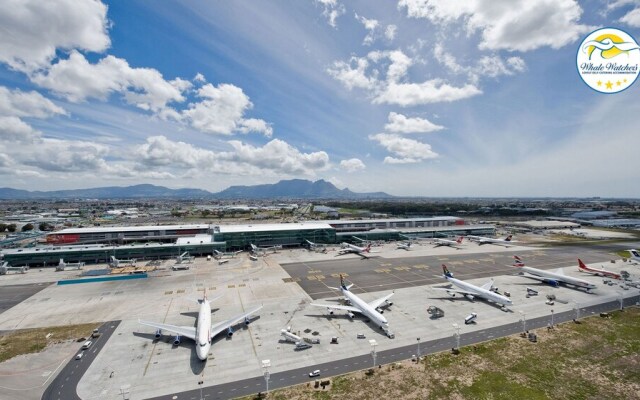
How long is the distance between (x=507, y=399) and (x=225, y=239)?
116m

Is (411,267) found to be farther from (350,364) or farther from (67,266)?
(67,266)

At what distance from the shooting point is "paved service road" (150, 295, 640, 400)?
127ft

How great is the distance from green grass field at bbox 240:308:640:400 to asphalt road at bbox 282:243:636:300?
3241 cm

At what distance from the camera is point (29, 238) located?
6521 inches

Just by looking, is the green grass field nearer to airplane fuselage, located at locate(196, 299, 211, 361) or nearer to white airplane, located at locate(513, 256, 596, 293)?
airplane fuselage, located at locate(196, 299, 211, 361)

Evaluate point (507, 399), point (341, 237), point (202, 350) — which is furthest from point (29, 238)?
point (507, 399)

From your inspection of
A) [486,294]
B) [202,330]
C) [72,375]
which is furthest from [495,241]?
[72,375]

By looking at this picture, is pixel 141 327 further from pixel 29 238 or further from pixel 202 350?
pixel 29 238

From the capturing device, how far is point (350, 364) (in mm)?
44844

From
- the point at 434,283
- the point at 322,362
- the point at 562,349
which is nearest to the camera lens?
the point at 322,362

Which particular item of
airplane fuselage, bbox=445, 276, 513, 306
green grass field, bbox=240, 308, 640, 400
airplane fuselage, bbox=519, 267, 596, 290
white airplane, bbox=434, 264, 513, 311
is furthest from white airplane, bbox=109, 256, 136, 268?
airplane fuselage, bbox=519, 267, 596, 290

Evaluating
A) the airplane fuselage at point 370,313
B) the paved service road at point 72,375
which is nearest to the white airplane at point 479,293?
the airplane fuselage at point 370,313

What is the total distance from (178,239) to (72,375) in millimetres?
94262

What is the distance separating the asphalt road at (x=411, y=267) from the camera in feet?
276
